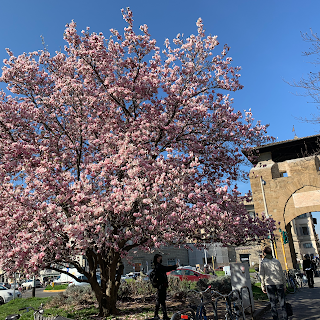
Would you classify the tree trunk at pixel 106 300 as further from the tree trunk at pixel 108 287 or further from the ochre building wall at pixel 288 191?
the ochre building wall at pixel 288 191

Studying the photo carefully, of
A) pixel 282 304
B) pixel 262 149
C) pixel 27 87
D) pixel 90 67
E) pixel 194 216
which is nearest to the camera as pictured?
pixel 282 304

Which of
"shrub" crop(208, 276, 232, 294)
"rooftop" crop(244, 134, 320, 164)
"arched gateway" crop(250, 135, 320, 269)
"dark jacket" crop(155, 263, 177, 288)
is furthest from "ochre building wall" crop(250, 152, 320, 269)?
"dark jacket" crop(155, 263, 177, 288)

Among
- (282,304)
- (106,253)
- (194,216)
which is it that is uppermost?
(194,216)

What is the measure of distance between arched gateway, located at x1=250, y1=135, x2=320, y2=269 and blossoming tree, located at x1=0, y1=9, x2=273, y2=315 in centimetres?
1278

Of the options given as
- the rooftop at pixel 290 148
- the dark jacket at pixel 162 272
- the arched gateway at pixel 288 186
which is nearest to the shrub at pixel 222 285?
the dark jacket at pixel 162 272

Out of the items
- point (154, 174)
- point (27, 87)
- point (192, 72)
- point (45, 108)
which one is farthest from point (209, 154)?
point (27, 87)

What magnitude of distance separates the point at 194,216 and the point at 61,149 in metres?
6.31

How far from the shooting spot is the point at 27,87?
1166 cm

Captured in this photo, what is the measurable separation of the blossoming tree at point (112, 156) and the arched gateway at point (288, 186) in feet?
41.9

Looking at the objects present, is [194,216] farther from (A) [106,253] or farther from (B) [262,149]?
(B) [262,149]

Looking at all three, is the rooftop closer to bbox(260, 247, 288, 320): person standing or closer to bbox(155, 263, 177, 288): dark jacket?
bbox(260, 247, 288, 320): person standing

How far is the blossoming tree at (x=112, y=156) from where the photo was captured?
8172 mm

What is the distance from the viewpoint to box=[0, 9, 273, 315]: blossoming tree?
8172 mm

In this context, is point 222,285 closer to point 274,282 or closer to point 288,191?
point 274,282
